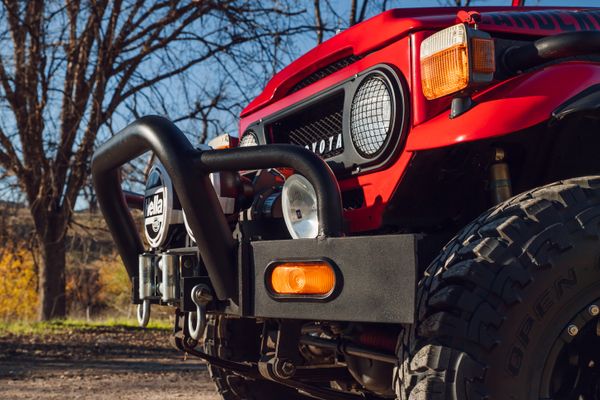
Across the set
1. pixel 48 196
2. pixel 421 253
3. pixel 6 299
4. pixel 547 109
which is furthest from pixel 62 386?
pixel 6 299

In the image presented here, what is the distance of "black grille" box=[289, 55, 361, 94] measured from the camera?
10.7 ft

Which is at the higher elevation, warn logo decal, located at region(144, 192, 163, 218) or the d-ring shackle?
warn logo decal, located at region(144, 192, 163, 218)

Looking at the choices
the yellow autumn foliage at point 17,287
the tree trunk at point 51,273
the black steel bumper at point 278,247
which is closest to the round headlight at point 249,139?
the black steel bumper at point 278,247

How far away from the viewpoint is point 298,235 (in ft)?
8.90

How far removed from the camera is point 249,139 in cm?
384

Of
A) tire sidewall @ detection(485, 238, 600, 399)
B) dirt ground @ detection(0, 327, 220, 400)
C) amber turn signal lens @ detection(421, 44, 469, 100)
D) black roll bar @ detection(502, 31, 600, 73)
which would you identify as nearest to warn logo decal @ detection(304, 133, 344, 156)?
amber turn signal lens @ detection(421, 44, 469, 100)

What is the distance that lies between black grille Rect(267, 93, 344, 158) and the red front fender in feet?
2.16

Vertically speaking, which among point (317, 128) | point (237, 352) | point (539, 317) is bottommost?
point (237, 352)

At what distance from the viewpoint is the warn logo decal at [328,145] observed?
3177 mm

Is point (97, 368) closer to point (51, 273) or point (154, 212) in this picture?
point (154, 212)

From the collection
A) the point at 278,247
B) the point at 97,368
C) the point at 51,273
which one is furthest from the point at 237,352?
the point at 51,273

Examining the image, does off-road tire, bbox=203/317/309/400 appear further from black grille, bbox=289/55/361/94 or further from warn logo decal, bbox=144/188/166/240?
black grille, bbox=289/55/361/94

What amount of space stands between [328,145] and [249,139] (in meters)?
0.69

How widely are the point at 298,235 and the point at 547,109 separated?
888 millimetres
